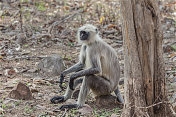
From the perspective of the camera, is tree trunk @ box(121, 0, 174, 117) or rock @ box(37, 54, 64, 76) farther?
rock @ box(37, 54, 64, 76)

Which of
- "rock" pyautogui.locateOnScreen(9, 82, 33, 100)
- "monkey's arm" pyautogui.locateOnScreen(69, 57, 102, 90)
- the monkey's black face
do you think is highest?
the monkey's black face

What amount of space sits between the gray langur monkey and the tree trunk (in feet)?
3.67

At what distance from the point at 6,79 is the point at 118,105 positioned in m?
2.26

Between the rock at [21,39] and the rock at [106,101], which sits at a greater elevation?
the rock at [21,39]

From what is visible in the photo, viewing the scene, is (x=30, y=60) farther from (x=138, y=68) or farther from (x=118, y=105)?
(x=138, y=68)

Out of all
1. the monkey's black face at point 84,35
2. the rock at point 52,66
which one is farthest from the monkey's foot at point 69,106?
the rock at point 52,66

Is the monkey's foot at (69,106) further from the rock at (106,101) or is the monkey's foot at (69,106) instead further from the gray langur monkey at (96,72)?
the rock at (106,101)

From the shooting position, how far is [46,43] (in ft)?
26.4

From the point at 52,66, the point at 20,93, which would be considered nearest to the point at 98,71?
the point at 20,93

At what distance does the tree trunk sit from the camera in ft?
10.6

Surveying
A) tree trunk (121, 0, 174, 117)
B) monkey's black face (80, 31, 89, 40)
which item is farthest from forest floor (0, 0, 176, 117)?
monkey's black face (80, 31, 89, 40)

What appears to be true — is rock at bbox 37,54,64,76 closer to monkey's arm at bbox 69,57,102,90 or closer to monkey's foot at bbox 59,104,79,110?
monkey's arm at bbox 69,57,102,90

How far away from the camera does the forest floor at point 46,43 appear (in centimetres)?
451

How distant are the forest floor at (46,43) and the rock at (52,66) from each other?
130 millimetres
